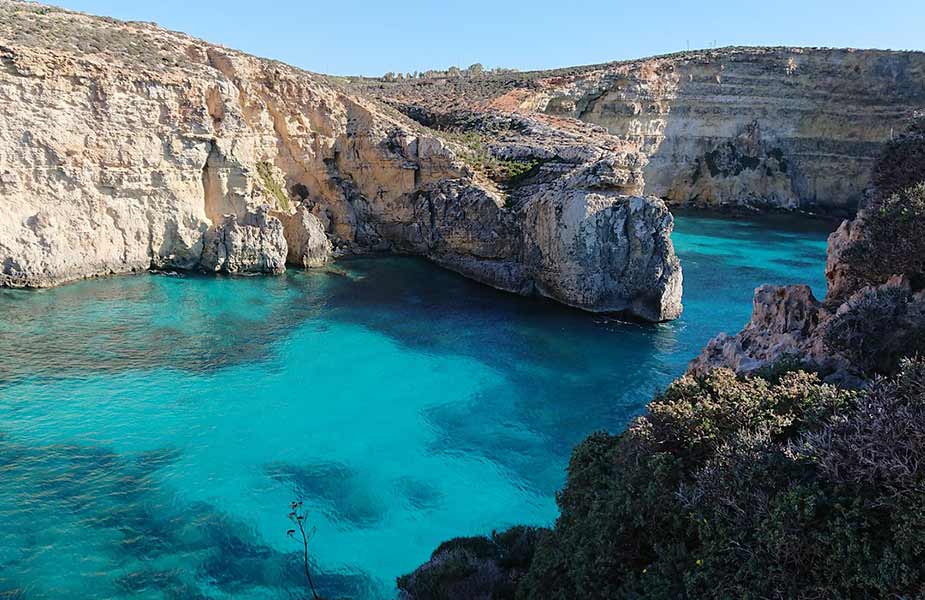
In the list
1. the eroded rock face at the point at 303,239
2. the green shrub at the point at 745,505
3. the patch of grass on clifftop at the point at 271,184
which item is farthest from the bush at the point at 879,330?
the patch of grass on clifftop at the point at 271,184

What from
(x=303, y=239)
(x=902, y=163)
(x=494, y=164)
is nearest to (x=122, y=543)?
(x=902, y=163)

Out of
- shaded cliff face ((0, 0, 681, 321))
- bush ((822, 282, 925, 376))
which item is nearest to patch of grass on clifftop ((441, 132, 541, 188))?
shaded cliff face ((0, 0, 681, 321))

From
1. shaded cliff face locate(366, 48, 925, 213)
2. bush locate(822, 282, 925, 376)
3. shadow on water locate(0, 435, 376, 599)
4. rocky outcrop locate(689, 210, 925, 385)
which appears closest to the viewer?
A: bush locate(822, 282, 925, 376)

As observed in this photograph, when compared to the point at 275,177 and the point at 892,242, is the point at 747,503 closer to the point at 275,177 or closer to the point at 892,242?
the point at 892,242

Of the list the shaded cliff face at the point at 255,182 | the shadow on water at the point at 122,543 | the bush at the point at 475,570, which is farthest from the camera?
the shaded cliff face at the point at 255,182

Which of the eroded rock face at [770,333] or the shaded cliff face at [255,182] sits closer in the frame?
the eroded rock face at [770,333]

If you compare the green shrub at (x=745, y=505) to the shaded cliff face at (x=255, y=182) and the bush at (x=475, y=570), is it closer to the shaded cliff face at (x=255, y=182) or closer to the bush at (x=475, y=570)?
the bush at (x=475, y=570)

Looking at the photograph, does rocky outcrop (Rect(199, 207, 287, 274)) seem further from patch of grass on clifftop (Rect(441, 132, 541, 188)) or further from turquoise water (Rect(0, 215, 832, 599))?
patch of grass on clifftop (Rect(441, 132, 541, 188))
